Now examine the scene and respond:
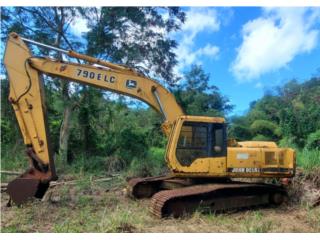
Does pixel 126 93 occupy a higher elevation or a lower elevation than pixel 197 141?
higher

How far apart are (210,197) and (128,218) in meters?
1.88

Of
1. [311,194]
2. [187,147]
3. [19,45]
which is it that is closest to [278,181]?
[311,194]

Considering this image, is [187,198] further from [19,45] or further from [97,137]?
[97,137]

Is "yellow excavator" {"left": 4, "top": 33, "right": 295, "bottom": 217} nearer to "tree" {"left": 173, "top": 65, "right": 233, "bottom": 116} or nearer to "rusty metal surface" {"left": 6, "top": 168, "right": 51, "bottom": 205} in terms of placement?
"rusty metal surface" {"left": 6, "top": 168, "right": 51, "bottom": 205}

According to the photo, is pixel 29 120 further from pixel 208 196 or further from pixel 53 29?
pixel 53 29

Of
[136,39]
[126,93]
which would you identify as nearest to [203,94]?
[136,39]

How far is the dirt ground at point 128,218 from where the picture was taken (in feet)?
21.7

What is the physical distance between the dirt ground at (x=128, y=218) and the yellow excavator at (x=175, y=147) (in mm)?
339

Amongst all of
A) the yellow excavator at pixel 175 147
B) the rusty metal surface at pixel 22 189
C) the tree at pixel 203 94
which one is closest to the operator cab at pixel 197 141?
the yellow excavator at pixel 175 147

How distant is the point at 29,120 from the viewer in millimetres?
8688

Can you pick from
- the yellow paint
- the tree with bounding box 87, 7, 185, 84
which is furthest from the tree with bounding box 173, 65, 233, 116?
the yellow paint

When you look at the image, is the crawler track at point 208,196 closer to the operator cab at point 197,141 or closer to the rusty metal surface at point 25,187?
the operator cab at point 197,141

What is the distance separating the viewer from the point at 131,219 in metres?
7.11

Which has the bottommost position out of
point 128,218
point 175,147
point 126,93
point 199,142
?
point 128,218
